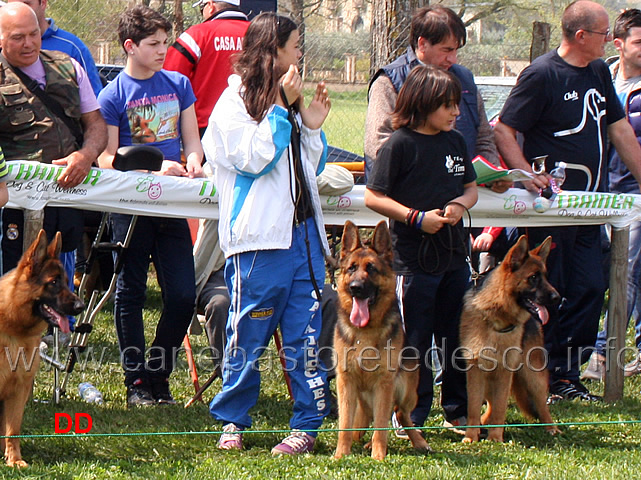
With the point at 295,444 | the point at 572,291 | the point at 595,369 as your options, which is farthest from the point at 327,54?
the point at 295,444

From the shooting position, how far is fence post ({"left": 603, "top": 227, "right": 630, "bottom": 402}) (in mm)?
5594

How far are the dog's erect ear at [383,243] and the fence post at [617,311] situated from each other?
188 centimetres

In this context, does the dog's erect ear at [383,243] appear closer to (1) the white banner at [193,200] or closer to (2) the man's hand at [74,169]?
(1) the white banner at [193,200]

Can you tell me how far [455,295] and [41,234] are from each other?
2.24 m

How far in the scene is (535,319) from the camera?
5.03 metres

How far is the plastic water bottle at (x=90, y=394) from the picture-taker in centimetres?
535

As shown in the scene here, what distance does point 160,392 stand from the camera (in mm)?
5367

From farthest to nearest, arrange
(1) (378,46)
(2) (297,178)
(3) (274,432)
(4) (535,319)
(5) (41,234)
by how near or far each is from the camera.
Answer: (1) (378,46)
(4) (535,319)
(3) (274,432)
(2) (297,178)
(5) (41,234)

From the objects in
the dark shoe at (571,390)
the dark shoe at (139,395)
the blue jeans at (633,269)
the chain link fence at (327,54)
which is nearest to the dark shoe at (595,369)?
the blue jeans at (633,269)

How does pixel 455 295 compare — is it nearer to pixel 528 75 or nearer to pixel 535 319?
pixel 535 319

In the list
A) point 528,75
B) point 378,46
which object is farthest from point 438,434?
point 378,46

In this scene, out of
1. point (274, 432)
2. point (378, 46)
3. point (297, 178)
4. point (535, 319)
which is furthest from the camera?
point (378, 46)

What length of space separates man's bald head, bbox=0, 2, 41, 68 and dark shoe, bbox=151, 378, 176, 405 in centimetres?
204

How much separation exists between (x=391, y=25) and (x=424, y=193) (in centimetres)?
377
